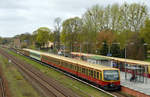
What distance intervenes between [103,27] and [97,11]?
16.7ft

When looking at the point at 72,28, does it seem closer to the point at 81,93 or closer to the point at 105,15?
the point at 105,15

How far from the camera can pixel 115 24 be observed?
189ft

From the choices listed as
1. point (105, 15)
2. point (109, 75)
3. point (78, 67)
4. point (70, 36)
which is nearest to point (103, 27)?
point (105, 15)

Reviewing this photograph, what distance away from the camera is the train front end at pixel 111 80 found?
24.2 m

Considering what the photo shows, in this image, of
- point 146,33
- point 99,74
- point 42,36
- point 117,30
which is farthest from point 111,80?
point 42,36

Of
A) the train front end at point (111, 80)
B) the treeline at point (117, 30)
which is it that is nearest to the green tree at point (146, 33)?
the treeline at point (117, 30)

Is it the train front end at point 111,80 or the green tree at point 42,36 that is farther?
the green tree at point 42,36

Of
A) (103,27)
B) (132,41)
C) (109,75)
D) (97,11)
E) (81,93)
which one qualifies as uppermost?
(97,11)

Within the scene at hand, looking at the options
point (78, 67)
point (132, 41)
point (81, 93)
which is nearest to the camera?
point (81, 93)

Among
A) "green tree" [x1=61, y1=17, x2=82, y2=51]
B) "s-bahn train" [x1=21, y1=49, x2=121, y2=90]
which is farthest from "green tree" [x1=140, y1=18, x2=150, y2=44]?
"green tree" [x1=61, y1=17, x2=82, y2=51]

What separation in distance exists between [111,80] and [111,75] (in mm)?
605

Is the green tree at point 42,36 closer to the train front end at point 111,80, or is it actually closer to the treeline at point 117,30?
the treeline at point 117,30

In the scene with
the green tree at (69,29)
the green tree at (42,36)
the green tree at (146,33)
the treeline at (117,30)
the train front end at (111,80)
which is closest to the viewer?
the train front end at (111,80)

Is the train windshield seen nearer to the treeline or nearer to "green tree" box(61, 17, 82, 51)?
the treeline
